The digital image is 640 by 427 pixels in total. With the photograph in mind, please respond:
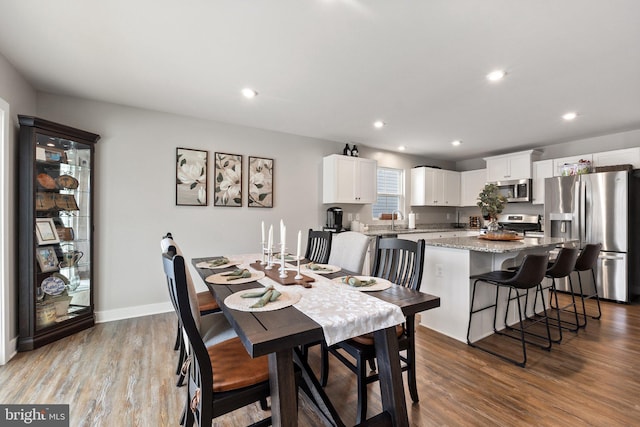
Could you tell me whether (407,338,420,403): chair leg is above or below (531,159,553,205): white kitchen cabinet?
below

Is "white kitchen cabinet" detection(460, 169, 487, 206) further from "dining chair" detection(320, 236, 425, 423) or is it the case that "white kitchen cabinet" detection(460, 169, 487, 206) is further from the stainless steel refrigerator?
"dining chair" detection(320, 236, 425, 423)

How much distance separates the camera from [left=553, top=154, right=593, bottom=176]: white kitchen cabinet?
4.32 metres

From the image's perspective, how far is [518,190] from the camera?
5066 mm

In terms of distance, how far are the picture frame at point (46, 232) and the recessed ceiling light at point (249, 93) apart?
221cm

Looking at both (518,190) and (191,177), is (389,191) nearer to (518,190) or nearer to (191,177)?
(518,190)

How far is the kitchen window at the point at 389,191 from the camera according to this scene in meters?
5.42

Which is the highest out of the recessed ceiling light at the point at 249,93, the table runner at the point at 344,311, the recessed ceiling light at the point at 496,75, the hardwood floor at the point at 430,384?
the recessed ceiling light at the point at 249,93

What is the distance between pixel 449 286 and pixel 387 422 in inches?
69.3

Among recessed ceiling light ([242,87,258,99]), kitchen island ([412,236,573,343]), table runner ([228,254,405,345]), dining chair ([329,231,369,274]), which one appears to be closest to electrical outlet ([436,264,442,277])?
kitchen island ([412,236,573,343])

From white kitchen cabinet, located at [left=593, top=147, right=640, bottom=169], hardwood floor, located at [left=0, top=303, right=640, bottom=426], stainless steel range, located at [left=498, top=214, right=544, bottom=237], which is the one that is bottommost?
hardwood floor, located at [left=0, top=303, right=640, bottom=426]

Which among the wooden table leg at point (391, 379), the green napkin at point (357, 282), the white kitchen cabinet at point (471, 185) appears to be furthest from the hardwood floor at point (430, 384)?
the white kitchen cabinet at point (471, 185)

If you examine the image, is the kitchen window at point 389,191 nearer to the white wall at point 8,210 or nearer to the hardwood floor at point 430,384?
the hardwood floor at point 430,384

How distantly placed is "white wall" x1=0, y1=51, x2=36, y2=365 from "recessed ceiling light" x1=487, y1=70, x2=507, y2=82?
3.97 meters

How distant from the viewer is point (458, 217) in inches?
262
